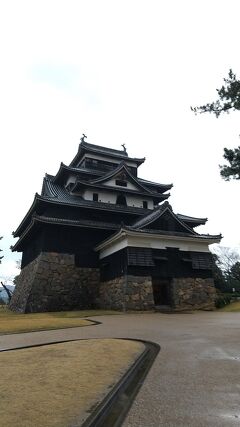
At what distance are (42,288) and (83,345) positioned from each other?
15.6 metres

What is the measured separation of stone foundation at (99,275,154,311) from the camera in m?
20.4

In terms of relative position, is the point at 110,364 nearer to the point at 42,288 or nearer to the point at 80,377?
the point at 80,377

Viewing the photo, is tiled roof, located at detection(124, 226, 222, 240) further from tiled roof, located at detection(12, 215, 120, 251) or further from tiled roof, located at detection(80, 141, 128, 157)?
tiled roof, located at detection(80, 141, 128, 157)

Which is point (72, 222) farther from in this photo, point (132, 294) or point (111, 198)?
point (132, 294)

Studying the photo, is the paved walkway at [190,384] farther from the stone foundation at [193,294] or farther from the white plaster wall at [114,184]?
the white plaster wall at [114,184]

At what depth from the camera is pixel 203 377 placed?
5.48 meters

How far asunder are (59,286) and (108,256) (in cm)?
397

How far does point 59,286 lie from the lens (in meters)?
23.7

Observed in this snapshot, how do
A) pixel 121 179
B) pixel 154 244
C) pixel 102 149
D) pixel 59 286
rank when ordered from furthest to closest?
pixel 102 149 < pixel 121 179 < pixel 59 286 < pixel 154 244

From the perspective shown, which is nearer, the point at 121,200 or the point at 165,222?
the point at 165,222

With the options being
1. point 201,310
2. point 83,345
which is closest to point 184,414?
point 83,345

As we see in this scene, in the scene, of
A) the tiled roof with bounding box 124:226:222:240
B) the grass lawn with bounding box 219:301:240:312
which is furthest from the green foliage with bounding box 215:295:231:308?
the tiled roof with bounding box 124:226:222:240

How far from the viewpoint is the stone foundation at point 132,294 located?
20359 millimetres

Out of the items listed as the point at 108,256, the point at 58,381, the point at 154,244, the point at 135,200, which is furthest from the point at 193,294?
the point at 58,381
